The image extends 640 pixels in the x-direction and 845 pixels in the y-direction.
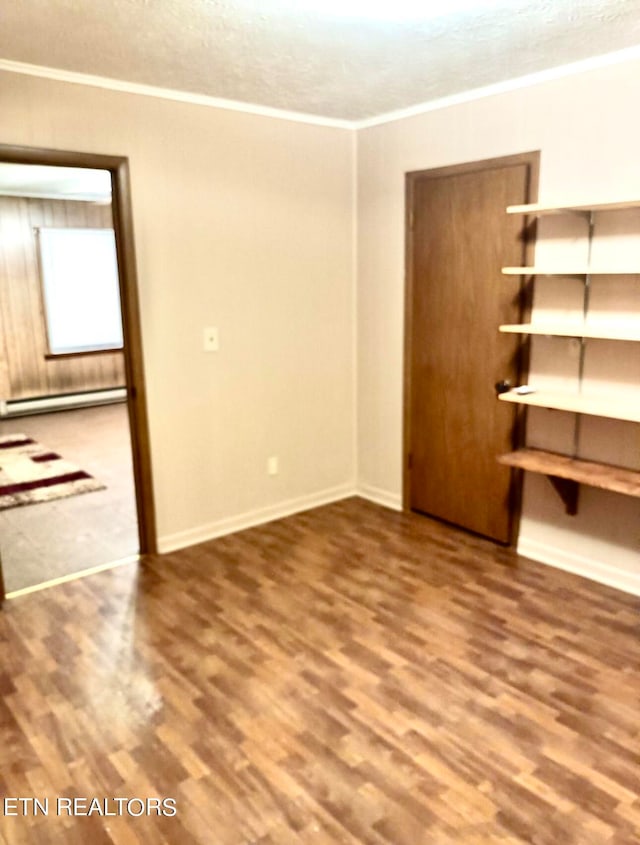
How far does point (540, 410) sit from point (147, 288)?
217cm

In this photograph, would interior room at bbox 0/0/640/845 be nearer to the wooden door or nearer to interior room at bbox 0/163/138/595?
the wooden door

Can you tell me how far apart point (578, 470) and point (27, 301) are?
6.37m

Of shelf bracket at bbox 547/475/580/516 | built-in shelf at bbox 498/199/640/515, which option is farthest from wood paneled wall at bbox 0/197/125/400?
shelf bracket at bbox 547/475/580/516

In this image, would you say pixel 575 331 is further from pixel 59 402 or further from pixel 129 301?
pixel 59 402

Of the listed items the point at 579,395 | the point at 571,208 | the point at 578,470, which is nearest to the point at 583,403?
the point at 579,395

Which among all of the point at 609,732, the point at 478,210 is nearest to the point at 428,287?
the point at 478,210

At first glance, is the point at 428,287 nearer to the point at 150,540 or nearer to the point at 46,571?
the point at 150,540

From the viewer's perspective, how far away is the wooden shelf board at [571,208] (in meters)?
2.79

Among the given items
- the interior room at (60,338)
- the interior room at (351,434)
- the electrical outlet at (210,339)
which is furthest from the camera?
the interior room at (60,338)

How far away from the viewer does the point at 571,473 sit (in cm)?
310

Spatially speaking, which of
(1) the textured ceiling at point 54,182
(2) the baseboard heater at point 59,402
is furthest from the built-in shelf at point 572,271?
(2) the baseboard heater at point 59,402

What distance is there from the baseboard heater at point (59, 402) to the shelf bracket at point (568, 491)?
201 inches

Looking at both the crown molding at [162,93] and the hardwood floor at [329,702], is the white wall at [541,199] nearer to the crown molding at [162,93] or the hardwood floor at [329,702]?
the hardwood floor at [329,702]

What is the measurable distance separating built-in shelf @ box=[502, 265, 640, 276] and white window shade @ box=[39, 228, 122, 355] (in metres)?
5.32
